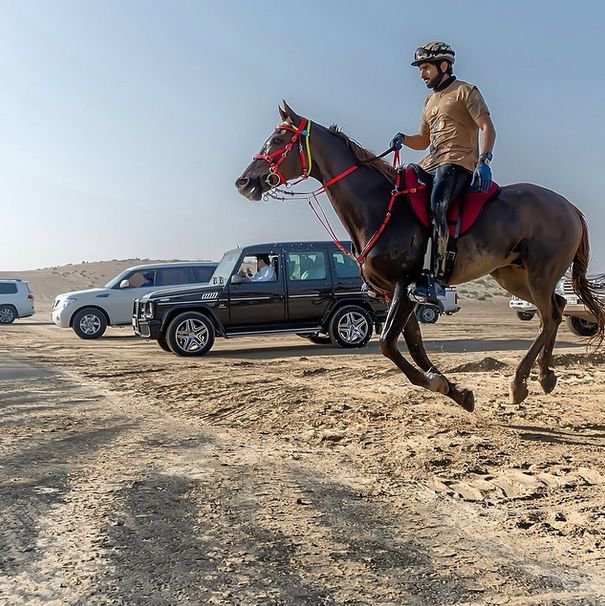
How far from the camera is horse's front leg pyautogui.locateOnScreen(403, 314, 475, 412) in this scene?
621 cm

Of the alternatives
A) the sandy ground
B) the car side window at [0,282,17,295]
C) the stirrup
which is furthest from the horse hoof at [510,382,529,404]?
the car side window at [0,282,17,295]

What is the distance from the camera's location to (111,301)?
62.0 ft

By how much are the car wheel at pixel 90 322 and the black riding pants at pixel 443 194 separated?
14.2 metres

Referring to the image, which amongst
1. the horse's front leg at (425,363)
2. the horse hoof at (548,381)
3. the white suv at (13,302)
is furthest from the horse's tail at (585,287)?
the white suv at (13,302)

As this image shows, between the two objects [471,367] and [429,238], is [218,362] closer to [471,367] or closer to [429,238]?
[471,367]

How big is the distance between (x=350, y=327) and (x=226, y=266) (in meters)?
2.88

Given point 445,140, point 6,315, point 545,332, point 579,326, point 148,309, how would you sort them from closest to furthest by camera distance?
point 445,140
point 545,332
point 148,309
point 579,326
point 6,315

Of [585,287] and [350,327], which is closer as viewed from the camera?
[585,287]

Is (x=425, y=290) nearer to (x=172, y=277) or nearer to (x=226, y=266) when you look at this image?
(x=226, y=266)

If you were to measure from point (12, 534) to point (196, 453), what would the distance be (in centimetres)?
183

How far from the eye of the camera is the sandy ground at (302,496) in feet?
9.30

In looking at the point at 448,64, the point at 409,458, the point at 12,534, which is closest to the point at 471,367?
the point at 448,64

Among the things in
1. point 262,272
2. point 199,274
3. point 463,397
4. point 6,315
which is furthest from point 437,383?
point 6,315

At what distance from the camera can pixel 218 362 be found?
12.3 m
